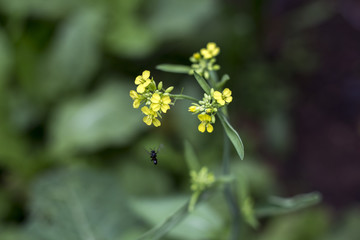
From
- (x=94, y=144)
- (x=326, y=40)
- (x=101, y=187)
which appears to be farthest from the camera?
(x=326, y=40)

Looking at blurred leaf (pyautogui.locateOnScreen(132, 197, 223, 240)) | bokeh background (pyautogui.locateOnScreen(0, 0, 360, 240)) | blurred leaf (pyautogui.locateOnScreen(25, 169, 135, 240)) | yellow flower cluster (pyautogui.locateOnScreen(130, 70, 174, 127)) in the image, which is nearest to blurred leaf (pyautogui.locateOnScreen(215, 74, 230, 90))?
yellow flower cluster (pyautogui.locateOnScreen(130, 70, 174, 127))

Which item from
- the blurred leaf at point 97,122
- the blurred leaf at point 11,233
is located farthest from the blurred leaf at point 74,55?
the blurred leaf at point 11,233

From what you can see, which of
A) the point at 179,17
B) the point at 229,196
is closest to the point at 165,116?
the point at 179,17

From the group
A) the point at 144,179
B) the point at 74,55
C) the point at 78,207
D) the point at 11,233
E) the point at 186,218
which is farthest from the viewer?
the point at 74,55

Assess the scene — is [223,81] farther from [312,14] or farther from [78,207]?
[312,14]

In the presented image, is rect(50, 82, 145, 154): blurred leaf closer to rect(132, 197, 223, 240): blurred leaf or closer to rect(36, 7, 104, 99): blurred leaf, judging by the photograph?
rect(36, 7, 104, 99): blurred leaf

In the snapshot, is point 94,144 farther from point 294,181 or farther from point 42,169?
point 294,181

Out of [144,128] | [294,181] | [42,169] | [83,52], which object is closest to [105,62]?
[83,52]
